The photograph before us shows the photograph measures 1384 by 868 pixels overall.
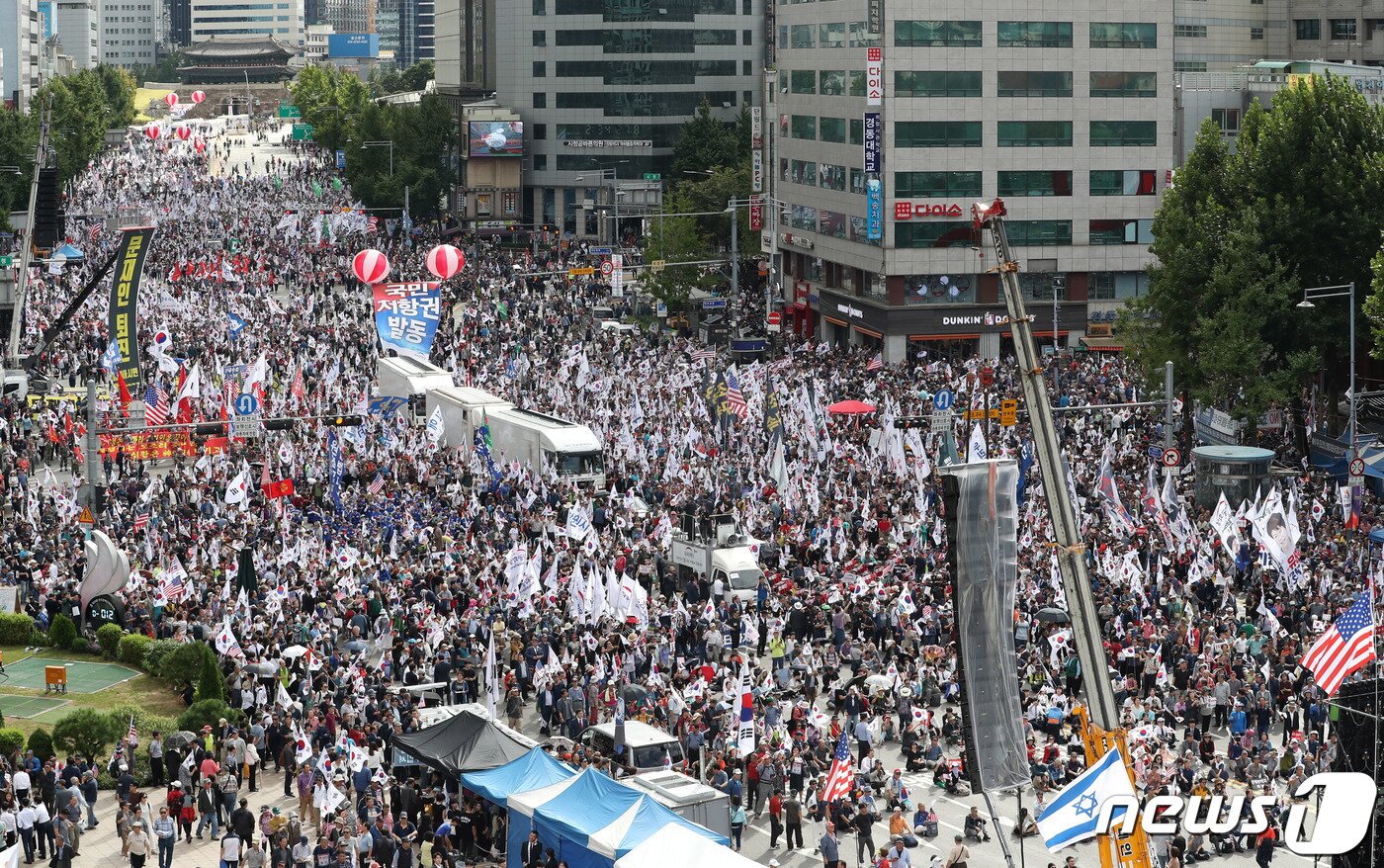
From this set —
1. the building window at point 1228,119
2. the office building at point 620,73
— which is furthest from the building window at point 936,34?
the office building at point 620,73

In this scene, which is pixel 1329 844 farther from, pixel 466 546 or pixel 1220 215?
pixel 1220 215

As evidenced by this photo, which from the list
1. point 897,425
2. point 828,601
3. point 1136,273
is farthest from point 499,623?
point 1136,273

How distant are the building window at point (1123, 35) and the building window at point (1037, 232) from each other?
7065mm

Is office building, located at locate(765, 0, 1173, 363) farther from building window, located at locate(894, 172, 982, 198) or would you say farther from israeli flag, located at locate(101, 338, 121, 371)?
israeli flag, located at locate(101, 338, 121, 371)

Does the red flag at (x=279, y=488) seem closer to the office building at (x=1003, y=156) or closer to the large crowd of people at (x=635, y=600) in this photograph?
the large crowd of people at (x=635, y=600)

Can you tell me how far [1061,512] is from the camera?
20344 mm

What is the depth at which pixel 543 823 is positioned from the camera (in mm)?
28469

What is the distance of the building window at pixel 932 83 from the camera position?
78312 mm

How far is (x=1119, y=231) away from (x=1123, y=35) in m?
7.70

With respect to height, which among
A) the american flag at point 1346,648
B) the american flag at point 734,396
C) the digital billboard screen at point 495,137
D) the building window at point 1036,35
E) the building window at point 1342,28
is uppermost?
the building window at point 1342,28

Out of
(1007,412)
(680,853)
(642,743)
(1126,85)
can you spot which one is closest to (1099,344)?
(1126,85)

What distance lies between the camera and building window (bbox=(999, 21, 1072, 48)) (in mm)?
78250

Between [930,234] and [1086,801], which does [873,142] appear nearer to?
[930,234]

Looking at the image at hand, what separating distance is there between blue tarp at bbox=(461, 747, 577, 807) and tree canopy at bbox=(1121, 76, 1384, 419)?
3371 cm
